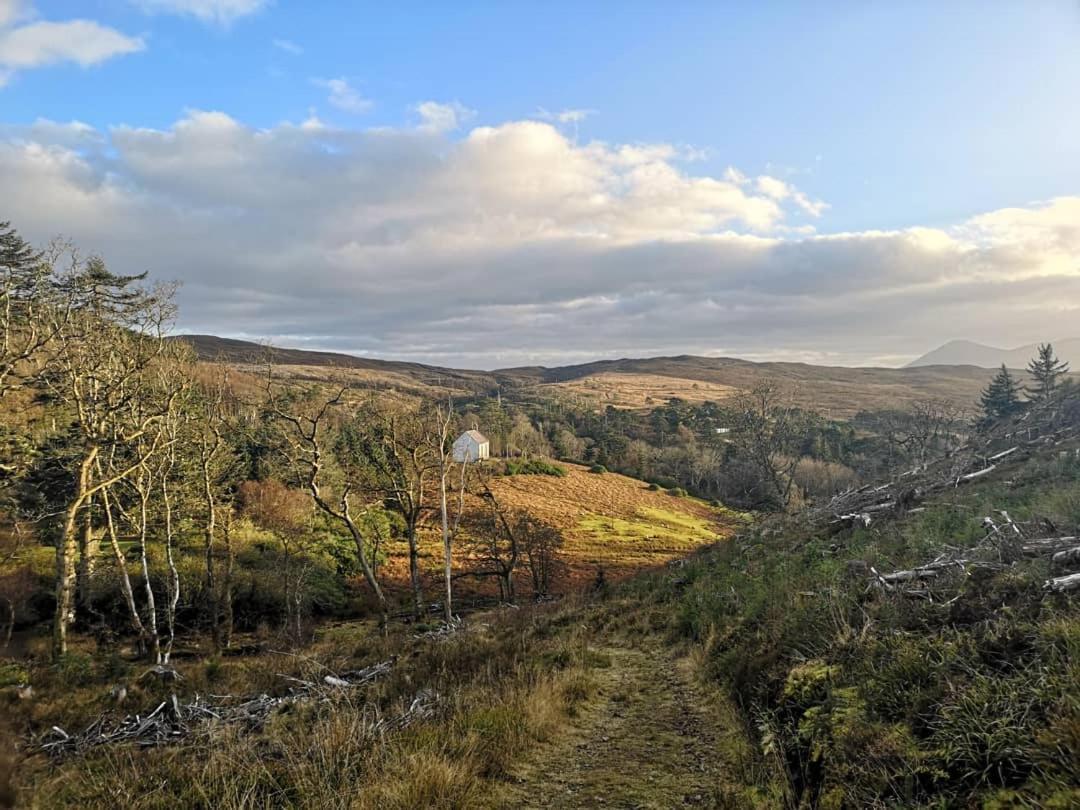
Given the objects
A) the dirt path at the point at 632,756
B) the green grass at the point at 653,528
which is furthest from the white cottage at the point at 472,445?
the dirt path at the point at 632,756

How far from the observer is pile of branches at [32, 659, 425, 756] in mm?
7695

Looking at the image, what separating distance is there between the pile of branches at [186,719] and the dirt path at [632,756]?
1890 millimetres

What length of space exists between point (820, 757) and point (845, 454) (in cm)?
9511

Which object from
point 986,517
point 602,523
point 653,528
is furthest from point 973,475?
point 653,528

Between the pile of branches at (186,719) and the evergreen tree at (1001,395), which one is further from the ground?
the evergreen tree at (1001,395)

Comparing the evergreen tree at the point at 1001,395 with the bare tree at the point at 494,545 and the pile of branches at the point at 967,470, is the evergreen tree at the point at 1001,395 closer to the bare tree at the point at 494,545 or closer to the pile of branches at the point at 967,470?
the pile of branches at the point at 967,470

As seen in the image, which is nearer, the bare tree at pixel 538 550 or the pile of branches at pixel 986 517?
the pile of branches at pixel 986 517

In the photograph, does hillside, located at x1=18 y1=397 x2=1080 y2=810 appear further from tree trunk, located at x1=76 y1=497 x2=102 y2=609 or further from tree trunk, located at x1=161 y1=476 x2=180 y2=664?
tree trunk, located at x1=76 y1=497 x2=102 y2=609

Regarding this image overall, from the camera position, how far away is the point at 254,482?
33.1 m

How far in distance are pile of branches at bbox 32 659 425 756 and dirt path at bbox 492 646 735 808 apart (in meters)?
1.89

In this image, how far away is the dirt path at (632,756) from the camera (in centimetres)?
484

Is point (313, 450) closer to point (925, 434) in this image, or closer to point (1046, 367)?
point (925, 434)

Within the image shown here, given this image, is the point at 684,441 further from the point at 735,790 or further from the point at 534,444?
the point at 735,790

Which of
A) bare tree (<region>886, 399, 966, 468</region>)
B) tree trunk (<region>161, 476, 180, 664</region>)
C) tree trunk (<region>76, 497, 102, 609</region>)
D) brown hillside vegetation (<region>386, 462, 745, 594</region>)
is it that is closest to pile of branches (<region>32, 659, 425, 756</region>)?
tree trunk (<region>161, 476, 180, 664</region>)
